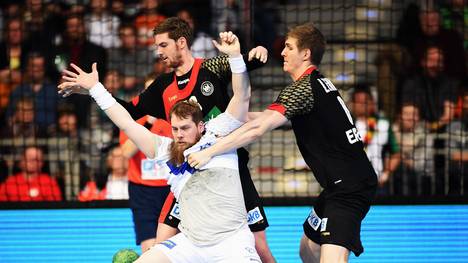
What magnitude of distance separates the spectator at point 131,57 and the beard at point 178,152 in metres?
4.53

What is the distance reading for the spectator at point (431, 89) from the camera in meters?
10.6

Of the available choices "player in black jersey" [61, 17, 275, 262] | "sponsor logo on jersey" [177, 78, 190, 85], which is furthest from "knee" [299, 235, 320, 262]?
"sponsor logo on jersey" [177, 78, 190, 85]

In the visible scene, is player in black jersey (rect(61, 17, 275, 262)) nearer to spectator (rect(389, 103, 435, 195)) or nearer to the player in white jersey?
the player in white jersey

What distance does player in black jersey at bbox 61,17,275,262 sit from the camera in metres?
7.21

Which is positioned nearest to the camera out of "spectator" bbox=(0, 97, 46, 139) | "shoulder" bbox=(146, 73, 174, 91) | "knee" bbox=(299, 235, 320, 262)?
"knee" bbox=(299, 235, 320, 262)

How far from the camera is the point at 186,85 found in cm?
736

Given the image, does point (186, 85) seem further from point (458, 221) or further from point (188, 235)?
point (458, 221)

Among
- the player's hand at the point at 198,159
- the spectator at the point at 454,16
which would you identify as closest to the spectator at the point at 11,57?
the spectator at the point at 454,16

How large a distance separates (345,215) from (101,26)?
528 centimetres

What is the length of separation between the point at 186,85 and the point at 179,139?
2.94ft

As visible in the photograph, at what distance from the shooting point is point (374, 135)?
34.0 feet

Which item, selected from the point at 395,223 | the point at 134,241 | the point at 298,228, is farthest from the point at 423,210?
the point at 134,241

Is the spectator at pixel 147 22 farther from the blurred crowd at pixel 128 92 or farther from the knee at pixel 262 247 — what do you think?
the knee at pixel 262 247

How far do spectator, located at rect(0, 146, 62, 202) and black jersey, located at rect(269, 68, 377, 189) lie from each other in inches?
156
